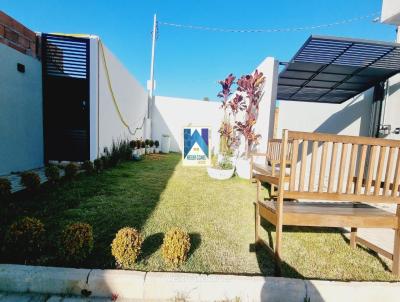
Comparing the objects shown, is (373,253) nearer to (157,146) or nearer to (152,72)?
(157,146)

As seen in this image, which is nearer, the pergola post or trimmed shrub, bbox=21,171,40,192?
trimmed shrub, bbox=21,171,40,192

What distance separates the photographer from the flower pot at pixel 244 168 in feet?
18.7

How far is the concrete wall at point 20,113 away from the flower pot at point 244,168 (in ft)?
15.8

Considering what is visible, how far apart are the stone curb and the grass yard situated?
202 mm

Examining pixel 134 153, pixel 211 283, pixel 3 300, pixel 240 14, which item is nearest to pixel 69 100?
pixel 134 153

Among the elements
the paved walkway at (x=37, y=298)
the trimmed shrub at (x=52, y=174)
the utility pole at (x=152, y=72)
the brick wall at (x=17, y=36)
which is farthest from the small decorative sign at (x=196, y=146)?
the utility pole at (x=152, y=72)

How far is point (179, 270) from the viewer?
181cm

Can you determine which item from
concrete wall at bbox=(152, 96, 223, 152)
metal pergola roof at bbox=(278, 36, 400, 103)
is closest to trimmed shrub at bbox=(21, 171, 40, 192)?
metal pergola roof at bbox=(278, 36, 400, 103)

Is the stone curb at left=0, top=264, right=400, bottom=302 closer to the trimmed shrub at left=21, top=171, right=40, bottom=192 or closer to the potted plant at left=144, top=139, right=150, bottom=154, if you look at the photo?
the trimmed shrub at left=21, top=171, right=40, bottom=192

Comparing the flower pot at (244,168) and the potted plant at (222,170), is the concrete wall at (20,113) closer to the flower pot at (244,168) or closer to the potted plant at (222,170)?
the potted plant at (222,170)

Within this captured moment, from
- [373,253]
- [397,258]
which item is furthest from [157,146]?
[397,258]

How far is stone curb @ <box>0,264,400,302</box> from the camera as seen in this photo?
1577 mm

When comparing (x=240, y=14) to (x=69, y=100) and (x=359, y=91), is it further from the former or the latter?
(x=69, y=100)

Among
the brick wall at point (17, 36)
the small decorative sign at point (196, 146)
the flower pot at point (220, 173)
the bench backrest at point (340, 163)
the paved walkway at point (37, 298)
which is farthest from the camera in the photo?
the small decorative sign at point (196, 146)
